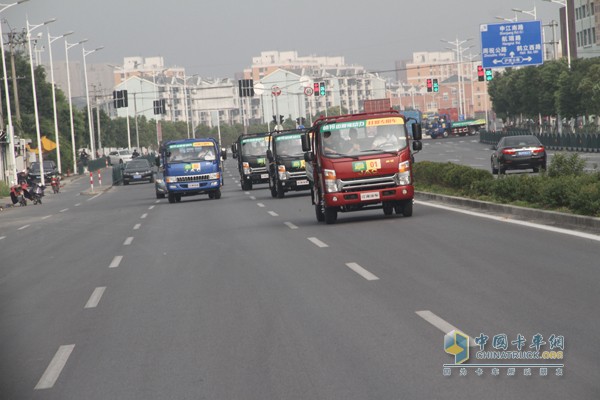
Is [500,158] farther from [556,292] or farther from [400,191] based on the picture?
[556,292]

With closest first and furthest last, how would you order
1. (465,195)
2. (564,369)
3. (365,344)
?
(564,369)
(365,344)
(465,195)

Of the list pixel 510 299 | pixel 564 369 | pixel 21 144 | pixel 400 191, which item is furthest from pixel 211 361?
pixel 21 144

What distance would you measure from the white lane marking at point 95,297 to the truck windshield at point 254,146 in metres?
33.0

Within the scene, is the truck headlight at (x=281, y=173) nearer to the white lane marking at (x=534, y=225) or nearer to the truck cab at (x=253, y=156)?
the truck cab at (x=253, y=156)

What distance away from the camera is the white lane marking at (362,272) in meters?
13.9

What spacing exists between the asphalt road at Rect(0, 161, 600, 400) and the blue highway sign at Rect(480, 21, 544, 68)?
36.3m

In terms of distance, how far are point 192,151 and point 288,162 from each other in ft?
16.4

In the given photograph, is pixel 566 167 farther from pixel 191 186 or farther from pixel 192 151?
pixel 192 151

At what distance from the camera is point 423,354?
8703mm

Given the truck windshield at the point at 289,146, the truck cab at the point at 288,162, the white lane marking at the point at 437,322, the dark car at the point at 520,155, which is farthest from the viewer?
the dark car at the point at 520,155

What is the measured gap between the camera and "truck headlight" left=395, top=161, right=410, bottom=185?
23094 mm

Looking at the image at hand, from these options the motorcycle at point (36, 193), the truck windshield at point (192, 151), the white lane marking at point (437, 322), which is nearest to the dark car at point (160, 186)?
the truck windshield at point (192, 151)

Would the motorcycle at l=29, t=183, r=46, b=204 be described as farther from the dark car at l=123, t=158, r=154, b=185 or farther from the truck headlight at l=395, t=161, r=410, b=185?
the truck headlight at l=395, t=161, r=410, b=185

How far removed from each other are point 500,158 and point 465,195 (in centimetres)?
1587
